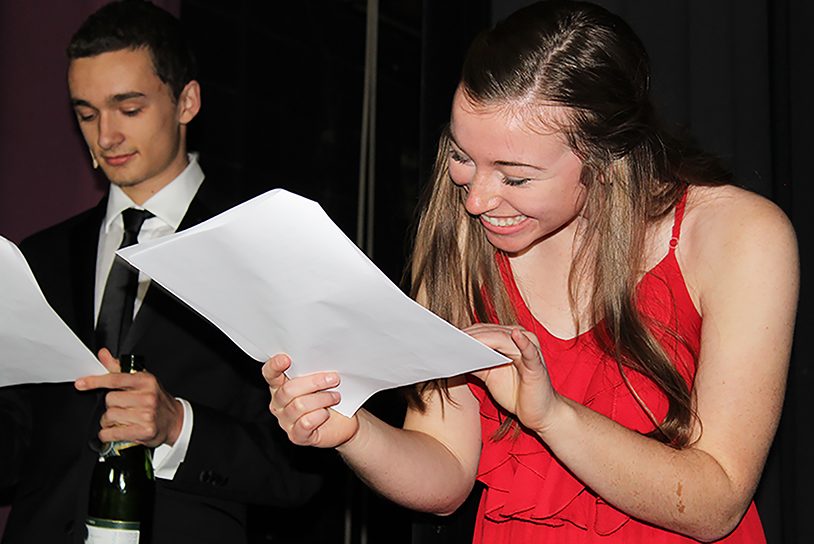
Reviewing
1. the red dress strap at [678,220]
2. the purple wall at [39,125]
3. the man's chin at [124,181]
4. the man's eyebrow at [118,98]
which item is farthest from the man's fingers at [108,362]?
the purple wall at [39,125]

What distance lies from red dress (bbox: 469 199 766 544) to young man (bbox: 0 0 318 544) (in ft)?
1.81

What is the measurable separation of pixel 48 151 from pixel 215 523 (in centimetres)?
114

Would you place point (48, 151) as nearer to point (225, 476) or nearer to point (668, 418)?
point (225, 476)

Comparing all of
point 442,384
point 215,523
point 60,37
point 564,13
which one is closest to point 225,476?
point 215,523

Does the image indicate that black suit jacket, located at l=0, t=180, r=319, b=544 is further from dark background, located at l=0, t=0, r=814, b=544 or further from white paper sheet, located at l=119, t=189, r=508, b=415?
white paper sheet, located at l=119, t=189, r=508, b=415

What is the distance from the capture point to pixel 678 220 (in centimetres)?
137

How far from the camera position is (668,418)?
1273 mm

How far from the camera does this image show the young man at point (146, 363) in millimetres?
1761

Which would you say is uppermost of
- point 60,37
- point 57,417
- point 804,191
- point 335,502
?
point 60,37

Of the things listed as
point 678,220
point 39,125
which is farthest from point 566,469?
point 39,125

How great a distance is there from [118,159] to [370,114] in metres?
0.80

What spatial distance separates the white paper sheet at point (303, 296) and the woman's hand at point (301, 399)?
0.01m

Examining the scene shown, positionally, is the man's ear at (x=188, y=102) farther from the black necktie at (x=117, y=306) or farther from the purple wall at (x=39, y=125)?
the purple wall at (x=39, y=125)

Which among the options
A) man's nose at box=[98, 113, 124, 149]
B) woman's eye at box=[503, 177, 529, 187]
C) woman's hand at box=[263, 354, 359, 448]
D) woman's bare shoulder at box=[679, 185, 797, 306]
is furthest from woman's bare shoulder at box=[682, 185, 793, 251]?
man's nose at box=[98, 113, 124, 149]
